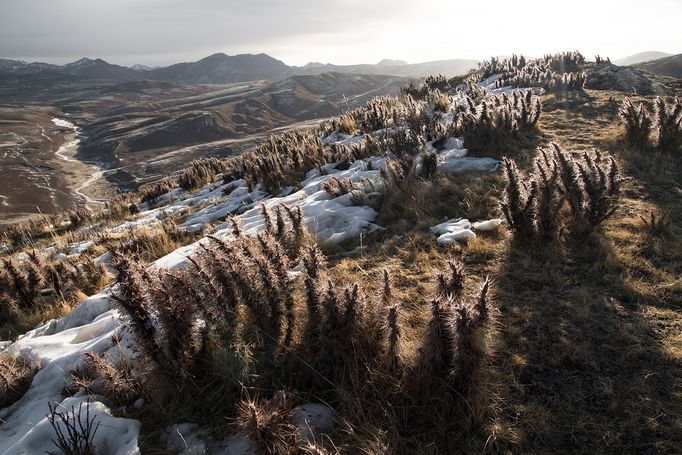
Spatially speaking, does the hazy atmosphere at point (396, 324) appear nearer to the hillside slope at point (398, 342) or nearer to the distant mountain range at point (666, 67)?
the hillside slope at point (398, 342)

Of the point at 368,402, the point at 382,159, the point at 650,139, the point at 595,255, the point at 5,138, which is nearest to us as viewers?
the point at 368,402

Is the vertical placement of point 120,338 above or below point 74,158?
above

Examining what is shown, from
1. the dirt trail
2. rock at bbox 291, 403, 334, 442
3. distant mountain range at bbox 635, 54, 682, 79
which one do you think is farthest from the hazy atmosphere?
distant mountain range at bbox 635, 54, 682, 79

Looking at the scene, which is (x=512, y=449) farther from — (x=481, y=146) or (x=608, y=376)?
(x=481, y=146)

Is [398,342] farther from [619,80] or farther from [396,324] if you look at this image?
[619,80]

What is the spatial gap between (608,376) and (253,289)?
7.83 feet

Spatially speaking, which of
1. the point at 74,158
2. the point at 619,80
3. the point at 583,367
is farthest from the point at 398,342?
the point at 74,158

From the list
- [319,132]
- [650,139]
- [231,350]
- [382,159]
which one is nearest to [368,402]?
[231,350]

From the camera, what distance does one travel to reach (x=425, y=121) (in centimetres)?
1032

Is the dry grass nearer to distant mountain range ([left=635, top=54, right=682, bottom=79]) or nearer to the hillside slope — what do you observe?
the hillside slope

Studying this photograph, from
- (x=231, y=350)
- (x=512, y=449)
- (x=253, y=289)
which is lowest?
(x=512, y=449)

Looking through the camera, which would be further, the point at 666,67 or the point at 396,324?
the point at 666,67

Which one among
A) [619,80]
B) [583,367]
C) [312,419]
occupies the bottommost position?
[312,419]

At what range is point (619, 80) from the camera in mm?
13188
